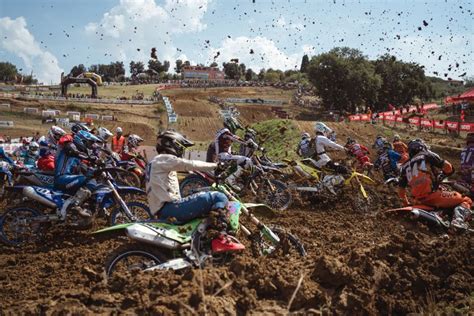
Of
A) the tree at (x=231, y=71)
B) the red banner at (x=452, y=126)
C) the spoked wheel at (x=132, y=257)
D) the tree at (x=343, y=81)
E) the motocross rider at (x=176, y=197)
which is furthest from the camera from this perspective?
the tree at (x=231, y=71)

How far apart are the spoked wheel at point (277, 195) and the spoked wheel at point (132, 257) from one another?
5.09 m

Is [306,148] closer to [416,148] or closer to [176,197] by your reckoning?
[416,148]

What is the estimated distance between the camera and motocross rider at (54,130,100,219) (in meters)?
7.08

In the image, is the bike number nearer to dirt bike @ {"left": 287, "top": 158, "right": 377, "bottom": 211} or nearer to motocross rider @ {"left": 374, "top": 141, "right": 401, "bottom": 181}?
dirt bike @ {"left": 287, "top": 158, "right": 377, "bottom": 211}

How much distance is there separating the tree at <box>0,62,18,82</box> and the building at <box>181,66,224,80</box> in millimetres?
34343

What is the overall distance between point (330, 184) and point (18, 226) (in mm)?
6251

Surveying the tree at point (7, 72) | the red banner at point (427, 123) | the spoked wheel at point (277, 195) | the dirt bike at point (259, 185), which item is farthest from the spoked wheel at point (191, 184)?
the tree at point (7, 72)

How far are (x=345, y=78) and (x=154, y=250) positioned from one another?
5129 centimetres

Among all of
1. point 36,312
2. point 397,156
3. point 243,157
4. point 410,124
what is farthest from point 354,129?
point 36,312

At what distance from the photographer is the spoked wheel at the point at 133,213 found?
23.3ft

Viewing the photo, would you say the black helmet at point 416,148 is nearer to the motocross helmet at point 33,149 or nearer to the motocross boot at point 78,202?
the motocross boot at point 78,202

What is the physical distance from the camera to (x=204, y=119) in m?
43.5

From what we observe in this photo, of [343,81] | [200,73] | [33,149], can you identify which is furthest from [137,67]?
[33,149]

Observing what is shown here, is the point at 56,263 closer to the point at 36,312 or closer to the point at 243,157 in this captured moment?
the point at 36,312
